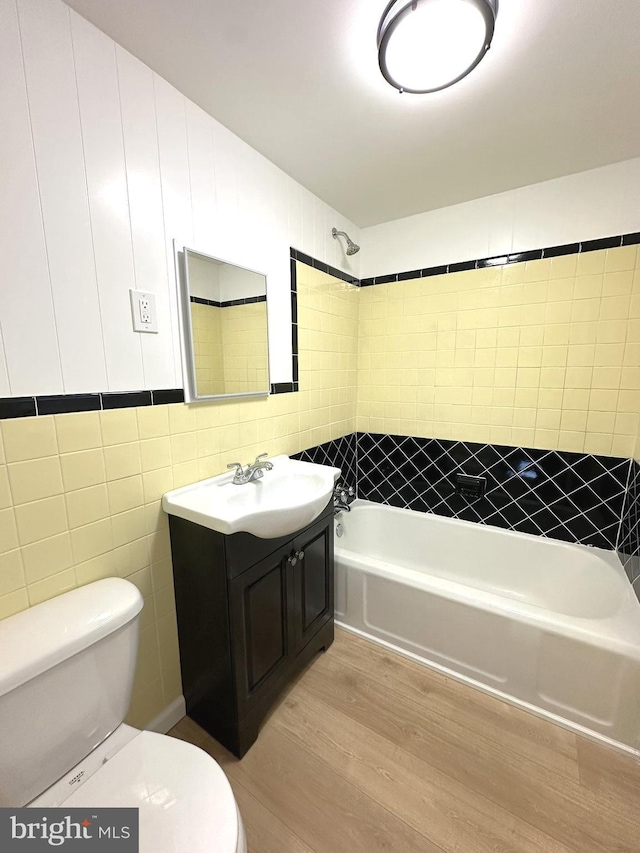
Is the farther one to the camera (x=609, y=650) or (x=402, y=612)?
(x=402, y=612)

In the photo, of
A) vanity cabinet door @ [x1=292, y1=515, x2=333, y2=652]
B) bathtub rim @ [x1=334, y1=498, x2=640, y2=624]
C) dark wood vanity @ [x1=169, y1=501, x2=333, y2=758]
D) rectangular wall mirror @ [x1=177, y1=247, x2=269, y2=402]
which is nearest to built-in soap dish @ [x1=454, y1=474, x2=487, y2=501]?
bathtub rim @ [x1=334, y1=498, x2=640, y2=624]

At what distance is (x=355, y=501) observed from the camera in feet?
8.52

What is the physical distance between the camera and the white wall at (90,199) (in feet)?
2.89

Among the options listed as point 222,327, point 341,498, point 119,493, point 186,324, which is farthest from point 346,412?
point 119,493

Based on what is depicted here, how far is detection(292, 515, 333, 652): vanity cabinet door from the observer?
151cm

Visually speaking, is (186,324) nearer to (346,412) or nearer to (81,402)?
(81,402)

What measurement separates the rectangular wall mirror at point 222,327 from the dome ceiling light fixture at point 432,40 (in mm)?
871

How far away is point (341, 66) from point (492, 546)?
2.45 meters

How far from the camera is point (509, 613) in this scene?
147 centimetres

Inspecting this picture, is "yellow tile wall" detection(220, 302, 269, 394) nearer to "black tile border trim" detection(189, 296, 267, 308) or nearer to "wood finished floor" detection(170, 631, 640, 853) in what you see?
"black tile border trim" detection(189, 296, 267, 308)

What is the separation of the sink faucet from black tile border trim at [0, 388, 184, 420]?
0.39 metres

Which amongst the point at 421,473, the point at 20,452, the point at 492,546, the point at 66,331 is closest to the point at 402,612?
the point at 492,546

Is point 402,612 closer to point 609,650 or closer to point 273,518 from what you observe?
point 609,650

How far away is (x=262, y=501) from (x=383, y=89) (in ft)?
5.43
